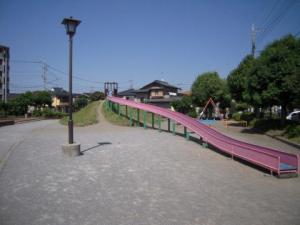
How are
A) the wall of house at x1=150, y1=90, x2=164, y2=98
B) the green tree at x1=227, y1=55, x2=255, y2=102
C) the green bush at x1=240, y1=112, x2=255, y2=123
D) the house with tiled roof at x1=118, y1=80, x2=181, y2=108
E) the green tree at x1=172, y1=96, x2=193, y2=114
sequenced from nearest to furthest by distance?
the green tree at x1=227, y1=55, x2=255, y2=102 < the green bush at x1=240, y1=112, x2=255, y2=123 < the green tree at x1=172, y1=96, x2=193, y2=114 < the house with tiled roof at x1=118, y1=80, x2=181, y2=108 < the wall of house at x1=150, y1=90, x2=164, y2=98

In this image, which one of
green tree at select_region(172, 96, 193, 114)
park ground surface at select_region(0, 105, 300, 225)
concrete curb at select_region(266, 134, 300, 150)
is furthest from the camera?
green tree at select_region(172, 96, 193, 114)

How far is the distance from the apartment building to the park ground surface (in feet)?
189

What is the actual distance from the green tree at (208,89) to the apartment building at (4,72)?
42253mm

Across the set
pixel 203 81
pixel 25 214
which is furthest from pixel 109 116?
pixel 25 214

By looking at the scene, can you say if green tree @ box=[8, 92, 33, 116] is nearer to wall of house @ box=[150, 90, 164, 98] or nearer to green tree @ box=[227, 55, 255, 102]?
wall of house @ box=[150, 90, 164, 98]

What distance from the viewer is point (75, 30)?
10.9 meters

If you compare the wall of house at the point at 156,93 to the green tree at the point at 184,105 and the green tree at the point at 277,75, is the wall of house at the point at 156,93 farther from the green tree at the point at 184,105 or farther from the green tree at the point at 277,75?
the green tree at the point at 277,75

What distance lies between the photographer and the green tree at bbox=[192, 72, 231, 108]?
3844 cm

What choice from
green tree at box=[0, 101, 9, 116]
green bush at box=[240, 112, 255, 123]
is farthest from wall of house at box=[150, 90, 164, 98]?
green bush at box=[240, 112, 255, 123]

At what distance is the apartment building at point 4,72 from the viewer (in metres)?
62.2

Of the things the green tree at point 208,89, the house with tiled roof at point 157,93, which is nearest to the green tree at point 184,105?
the green tree at point 208,89

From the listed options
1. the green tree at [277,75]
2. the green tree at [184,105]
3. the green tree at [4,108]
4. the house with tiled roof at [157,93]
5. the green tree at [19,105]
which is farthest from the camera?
the house with tiled roof at [157,93]

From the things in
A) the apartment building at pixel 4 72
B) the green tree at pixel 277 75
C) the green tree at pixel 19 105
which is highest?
the apartment building at pixel 4 72

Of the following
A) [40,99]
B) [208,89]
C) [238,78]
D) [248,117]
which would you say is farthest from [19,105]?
[238,78]
